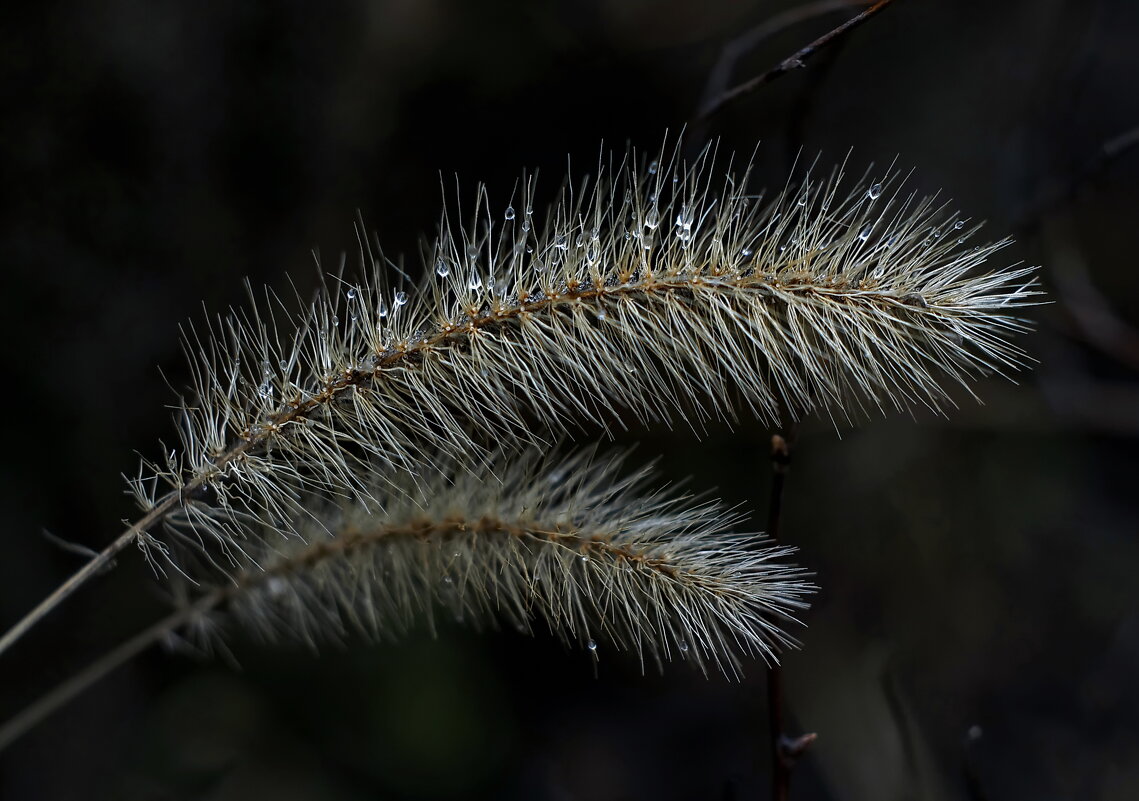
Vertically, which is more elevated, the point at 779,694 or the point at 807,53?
the point at 807,53

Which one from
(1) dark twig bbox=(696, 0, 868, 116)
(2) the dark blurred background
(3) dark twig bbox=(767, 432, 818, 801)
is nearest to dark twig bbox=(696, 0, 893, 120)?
(1) dark twig bbox=(696, 0, 868, 116)

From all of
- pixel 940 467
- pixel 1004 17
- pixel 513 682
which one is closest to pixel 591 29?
pixel 1004 17

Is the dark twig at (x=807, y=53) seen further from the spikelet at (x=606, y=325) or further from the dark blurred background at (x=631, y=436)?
the dark blurred background at (x=631, y=436)

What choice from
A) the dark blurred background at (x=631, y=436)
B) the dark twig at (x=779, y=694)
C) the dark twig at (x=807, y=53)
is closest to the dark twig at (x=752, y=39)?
the dark twig at (x=807, y=53)

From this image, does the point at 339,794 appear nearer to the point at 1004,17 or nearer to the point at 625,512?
the point at 625,512

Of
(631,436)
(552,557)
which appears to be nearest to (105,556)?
(552,557)

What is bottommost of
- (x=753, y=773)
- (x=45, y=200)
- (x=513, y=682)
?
(x=753, y=773)

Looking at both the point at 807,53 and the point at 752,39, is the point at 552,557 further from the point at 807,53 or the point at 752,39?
the point at 752,39
